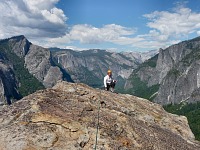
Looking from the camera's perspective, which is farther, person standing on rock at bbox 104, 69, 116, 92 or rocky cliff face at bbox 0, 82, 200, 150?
person standing on rock at bbox 104, 69, 116, 92

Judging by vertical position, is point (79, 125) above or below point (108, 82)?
below

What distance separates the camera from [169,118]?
32219 mm

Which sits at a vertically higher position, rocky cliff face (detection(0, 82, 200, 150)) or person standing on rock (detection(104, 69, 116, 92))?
person standing on rock (detection(104, 69, 116, 92))

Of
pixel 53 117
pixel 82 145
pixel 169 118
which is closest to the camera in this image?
pixel 82 145

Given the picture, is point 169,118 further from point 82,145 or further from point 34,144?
point 34,144

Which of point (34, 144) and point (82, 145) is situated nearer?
point (34, 144)

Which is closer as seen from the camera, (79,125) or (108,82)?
(79,125)

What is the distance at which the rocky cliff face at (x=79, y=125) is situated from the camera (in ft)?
65.4

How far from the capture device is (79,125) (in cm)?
2202

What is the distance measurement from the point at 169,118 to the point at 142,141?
33.3ft

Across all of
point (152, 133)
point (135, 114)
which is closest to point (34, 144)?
point (152, 133)

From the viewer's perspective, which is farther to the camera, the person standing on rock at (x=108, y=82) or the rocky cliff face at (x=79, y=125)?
the person standing on rock at (x=108, y=82)

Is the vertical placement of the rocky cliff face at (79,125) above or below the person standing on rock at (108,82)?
below

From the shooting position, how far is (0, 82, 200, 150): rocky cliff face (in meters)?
19.9
